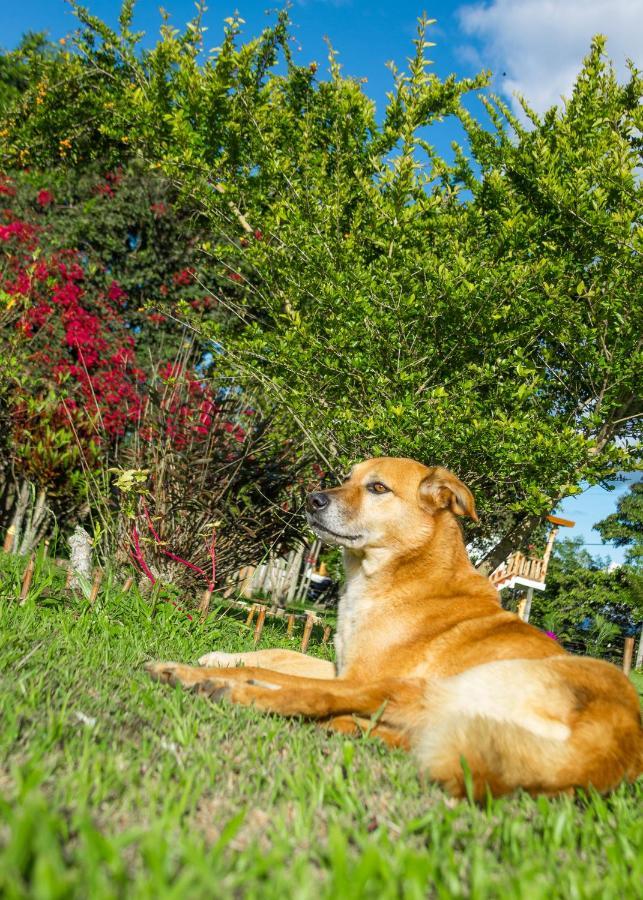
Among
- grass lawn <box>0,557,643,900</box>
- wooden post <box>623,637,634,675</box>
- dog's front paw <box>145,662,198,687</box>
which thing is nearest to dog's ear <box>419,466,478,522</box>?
grass lawn <box>0,557,643,900</box>

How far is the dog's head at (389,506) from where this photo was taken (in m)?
3.72

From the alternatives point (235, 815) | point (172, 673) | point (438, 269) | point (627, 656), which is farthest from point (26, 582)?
point (627, 656)

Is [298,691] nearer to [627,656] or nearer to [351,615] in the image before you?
[351,615]

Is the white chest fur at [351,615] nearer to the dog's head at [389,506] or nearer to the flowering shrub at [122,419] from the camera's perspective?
the dog's head at [389,506]

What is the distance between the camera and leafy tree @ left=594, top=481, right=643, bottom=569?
2955 cm

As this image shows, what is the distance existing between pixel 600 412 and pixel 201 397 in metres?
3.61

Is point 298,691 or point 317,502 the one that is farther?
point 317,502

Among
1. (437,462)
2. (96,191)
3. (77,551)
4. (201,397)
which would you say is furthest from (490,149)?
(96,191)

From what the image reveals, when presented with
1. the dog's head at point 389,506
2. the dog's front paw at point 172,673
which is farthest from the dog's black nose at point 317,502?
the dog's front paw at point 172,673

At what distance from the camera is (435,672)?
3.03 m

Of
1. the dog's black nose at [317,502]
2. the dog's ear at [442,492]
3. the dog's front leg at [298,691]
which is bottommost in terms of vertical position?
the dog's front leg at [298,691]

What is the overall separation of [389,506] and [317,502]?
0.44 meters

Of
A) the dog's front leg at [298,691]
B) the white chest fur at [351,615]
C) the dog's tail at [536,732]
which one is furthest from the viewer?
the white chest fur at [351,615]

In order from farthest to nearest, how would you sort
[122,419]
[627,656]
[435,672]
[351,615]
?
1. [122,419]
2. [627,656]
3. [351,615]
4. [435,672]
